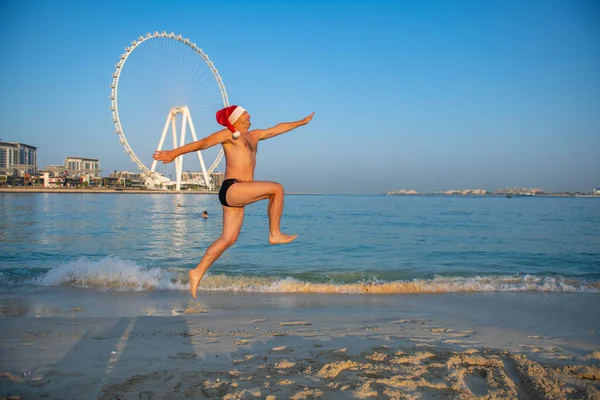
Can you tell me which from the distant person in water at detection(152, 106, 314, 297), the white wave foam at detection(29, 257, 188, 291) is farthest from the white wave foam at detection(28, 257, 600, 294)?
the distant person in water at detection(152, 106, 314, 297)

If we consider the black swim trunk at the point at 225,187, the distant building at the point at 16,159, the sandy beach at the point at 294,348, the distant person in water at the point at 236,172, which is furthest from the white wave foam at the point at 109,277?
the distant building at the point at 16,159

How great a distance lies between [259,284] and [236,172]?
6.59m

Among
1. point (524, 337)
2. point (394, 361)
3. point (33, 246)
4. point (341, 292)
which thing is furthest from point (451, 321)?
point (33, 246)

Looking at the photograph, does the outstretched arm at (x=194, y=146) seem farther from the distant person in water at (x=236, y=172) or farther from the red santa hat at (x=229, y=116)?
the red santa hat at (x=229, y=116)

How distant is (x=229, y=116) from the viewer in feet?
16.0

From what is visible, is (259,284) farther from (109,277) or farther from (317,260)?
(317,260)

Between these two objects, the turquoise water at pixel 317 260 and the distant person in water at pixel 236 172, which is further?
the turquoise water at pixel 317 260

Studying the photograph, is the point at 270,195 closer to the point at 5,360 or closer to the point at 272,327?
the point at 272,327

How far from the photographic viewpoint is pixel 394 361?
5039 mm

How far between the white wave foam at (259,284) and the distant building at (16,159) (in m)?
167

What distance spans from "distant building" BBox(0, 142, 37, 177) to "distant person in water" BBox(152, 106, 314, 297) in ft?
573

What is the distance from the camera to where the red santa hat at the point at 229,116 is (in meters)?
4.88

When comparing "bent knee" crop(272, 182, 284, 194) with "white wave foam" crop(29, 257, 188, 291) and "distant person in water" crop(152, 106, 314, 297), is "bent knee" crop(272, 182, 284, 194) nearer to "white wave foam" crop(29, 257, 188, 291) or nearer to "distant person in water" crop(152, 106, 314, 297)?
"distant person in water" crop(152, 106, 314, 297)

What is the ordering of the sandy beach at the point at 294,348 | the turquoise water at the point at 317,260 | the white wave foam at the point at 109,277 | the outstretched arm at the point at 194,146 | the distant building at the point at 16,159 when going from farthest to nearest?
the distant building at the point at 16,159 < the turquoise water at the point at 317,260 < the white wave foam at the point at 109,277 < the outstretched arm at the point at 194,146 < the sandy beach at the point at 294,348
